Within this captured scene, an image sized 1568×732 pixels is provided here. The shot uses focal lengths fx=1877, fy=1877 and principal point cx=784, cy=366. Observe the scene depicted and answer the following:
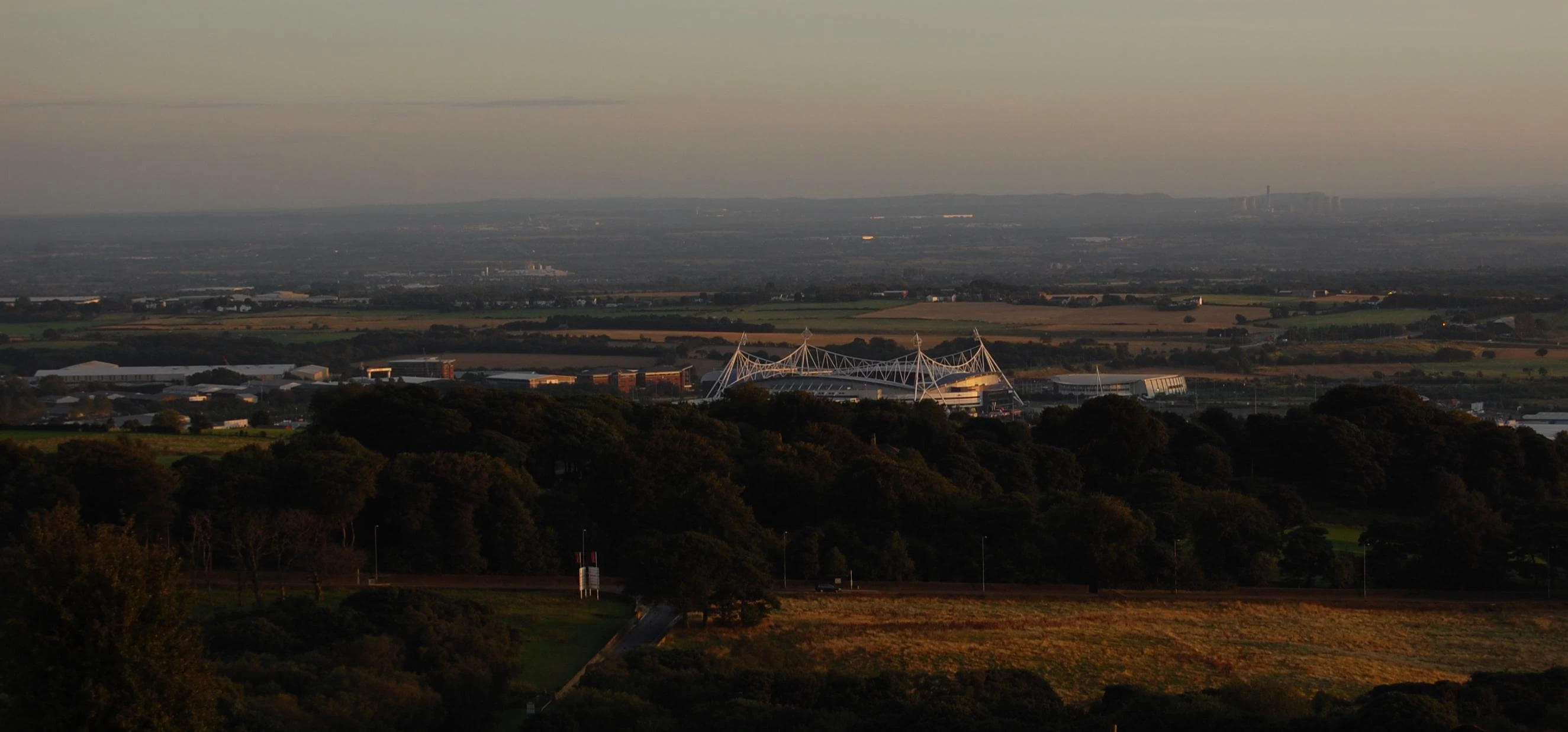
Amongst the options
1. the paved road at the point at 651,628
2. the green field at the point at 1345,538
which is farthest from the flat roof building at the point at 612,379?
the paved road at the point at 651,628

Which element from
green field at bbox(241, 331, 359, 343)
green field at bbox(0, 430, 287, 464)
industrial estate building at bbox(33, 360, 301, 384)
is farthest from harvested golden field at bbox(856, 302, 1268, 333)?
green field at bbox(0, 430, 287, 464)

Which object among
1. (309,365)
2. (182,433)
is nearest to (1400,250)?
(309,365)

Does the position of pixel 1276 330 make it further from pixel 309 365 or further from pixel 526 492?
pixel 526 492

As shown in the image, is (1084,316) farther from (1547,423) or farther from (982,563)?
(982,563)

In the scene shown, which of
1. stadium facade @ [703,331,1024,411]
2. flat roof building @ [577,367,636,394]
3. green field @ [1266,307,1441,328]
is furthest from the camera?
green field @ [1266,307,1441,328]

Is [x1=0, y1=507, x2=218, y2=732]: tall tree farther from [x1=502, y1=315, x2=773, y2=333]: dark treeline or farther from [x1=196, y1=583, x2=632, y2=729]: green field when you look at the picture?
[x1=502, y1=315, x2=773, y2=333]: dark treeline

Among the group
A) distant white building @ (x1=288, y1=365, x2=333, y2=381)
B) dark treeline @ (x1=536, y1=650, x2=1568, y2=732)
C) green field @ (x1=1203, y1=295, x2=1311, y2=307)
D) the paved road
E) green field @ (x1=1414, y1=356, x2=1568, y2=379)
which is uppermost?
dark treeline @ (x1=536, y1=650, x2=1568, y2=732)

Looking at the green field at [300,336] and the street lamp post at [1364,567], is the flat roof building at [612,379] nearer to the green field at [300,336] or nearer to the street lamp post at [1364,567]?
the green field at [300,336]

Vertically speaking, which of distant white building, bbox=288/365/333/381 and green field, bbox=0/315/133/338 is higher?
distant white building, bbox=288/365/333/381
